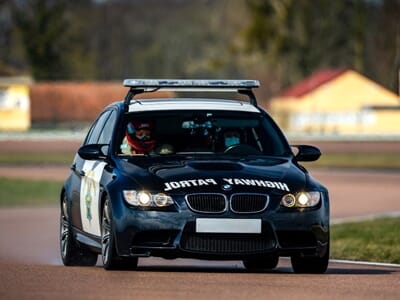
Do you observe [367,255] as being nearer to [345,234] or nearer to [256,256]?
[345,234]

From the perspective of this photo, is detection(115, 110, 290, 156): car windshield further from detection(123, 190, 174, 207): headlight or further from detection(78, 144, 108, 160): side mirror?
detection(123, 190, 174, 207): headlight

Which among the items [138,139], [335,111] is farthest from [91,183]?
[335,111]

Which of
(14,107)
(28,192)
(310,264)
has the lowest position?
(14,107)

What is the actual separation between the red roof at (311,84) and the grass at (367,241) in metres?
61.8

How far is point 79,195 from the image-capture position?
14.2m

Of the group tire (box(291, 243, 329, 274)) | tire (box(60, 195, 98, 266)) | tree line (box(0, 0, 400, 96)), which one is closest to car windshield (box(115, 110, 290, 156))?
tire (box(291, 243, 329, 274))

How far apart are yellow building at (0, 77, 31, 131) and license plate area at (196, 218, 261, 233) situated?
87055 millimetres

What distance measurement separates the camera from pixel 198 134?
1371 centimetres

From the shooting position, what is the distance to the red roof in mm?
88206

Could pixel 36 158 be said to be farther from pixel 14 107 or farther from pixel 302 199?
pixel 302 199

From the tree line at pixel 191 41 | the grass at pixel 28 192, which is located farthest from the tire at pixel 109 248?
the tree line at pixel 191 41

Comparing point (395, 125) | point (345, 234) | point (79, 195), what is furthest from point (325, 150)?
point (79, 195)

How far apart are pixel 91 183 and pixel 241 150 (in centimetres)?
133

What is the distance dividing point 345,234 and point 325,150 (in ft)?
162
